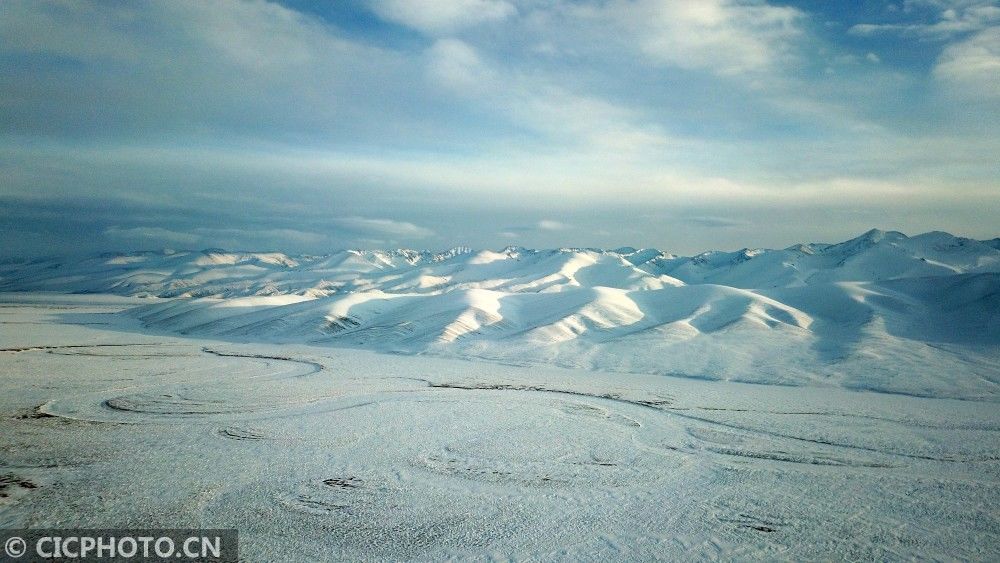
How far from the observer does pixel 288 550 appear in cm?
1170

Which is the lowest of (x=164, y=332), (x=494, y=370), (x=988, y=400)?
(x=164, y=332)

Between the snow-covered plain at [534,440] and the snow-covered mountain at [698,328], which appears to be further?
the snow-covered mountain at [698,328]

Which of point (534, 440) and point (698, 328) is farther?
point (698, 328)

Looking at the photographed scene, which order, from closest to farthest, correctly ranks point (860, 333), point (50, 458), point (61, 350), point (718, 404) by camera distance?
point (50, 458), point (718, 404), point (61, 350), point (860, 333)

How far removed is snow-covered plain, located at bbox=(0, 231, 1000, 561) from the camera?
12773 millimetres

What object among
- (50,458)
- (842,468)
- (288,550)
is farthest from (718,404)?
(50,458)

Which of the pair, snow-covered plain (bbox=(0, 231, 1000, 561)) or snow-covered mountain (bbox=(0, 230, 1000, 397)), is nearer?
snow-covered plain (bbox=(0, 231, 1000, 561))

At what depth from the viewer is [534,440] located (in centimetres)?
2023

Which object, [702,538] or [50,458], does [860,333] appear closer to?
[702,538]

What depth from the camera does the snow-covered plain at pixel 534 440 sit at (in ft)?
41.9

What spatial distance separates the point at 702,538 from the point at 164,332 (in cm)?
6879

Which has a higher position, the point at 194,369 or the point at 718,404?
the point at 718,404

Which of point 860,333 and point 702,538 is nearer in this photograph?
point 702,538

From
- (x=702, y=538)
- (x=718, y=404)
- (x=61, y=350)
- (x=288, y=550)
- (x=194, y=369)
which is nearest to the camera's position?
(x=288, y=550)
